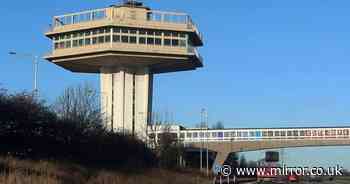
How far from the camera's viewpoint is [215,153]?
134375 mm

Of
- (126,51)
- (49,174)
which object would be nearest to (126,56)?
(126,51)

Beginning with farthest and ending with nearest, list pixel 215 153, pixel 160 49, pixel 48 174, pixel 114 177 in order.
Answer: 1. pixel 215 153
2. pixel 160 49
3. pixel 114 177
4. pixel 48 174

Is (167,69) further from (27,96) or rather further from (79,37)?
(27,96)

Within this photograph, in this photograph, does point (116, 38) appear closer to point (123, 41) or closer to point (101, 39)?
point (123, 41)

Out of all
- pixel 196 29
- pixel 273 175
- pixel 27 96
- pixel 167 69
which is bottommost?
pixel 273 175

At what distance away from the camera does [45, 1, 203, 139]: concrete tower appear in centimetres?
11712

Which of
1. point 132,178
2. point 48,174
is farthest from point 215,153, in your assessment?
point 48,174

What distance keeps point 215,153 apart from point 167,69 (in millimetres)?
21094

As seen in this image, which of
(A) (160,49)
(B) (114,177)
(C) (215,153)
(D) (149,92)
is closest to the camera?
(B) (114,177)

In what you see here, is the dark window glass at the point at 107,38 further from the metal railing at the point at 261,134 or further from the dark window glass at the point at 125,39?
the metal railing at the point at 261,134

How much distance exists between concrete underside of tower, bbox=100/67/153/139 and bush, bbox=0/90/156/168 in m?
68.7

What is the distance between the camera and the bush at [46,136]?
34500 mm

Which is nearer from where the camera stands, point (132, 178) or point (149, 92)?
point (132, 178)

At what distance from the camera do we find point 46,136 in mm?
39562
